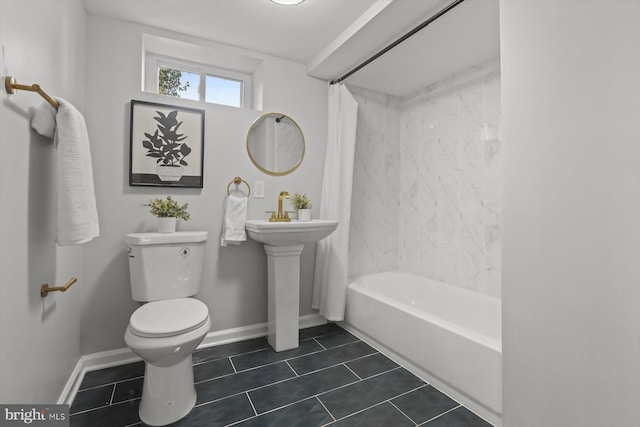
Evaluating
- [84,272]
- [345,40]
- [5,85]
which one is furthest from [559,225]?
[84,272]

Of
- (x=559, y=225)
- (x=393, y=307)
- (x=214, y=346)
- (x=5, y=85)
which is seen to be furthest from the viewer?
(x=214, y=346)

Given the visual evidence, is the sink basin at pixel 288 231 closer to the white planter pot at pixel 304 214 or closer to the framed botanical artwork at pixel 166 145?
the white planter pot at pixel 304 214

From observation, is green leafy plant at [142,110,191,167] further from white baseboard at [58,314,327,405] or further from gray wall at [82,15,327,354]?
white baseboard at [58,314,327,405]

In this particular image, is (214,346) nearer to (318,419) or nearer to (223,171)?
(318,419)

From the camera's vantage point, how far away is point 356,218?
9.70ft

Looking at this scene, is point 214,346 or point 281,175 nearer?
point 214,346

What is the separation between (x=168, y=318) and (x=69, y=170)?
0.83 metres

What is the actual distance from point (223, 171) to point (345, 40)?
50.4 inches

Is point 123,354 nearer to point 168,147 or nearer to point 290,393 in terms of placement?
point 290,393

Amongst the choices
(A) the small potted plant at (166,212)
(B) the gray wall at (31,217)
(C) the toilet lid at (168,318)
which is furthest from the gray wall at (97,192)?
(C) the toilet lid at (168,318)

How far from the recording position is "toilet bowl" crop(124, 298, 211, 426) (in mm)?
1457

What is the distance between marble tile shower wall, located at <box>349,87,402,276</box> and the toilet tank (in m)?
1.45

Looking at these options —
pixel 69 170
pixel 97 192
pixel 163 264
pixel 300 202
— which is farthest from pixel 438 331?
pixel 97 192

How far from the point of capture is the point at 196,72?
2.52 m
